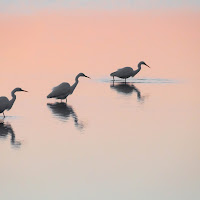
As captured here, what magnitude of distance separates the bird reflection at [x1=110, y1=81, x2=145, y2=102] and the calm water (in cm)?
25

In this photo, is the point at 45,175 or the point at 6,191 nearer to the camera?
the point at 6,191

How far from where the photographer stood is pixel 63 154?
1320 cm

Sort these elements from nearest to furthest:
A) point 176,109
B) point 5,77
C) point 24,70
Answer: point 176,109 < point 5,77 < point 24,70

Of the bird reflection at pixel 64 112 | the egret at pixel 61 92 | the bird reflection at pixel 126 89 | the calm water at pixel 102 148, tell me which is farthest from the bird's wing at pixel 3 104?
the bird reflection at pixel 126 89

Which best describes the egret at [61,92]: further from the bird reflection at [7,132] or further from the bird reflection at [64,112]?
the bird reflection at [7,132]

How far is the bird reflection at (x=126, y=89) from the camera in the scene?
874 inches

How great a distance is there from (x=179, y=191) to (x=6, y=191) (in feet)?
8.31

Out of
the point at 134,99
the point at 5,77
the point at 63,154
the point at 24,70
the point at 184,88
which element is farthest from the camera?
the point at 24,70

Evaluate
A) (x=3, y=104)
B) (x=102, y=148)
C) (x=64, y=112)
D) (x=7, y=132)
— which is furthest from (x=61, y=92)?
(x=102, y=148)

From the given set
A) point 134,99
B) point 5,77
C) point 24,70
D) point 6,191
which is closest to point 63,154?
point 6,191

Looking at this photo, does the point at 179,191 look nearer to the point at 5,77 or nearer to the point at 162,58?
the point at 5,77

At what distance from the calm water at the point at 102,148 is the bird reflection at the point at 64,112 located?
0.02 m

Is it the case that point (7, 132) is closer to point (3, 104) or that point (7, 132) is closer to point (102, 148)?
point (3, 104)

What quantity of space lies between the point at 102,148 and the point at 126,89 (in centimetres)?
1126
